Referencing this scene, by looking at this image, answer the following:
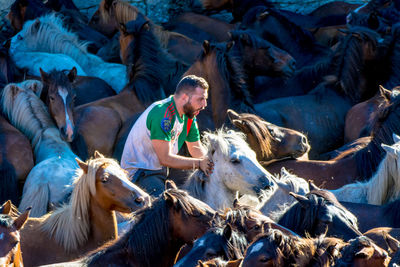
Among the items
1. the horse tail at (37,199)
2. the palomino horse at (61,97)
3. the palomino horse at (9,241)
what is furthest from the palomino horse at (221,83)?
the palomino horse at (9,241)

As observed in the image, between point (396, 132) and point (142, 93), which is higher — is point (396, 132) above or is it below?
above

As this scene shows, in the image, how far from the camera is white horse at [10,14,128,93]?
8055mm

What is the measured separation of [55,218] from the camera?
14.5 feet

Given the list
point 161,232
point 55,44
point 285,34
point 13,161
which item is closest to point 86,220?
point 161,232

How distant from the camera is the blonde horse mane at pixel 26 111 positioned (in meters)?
6.21

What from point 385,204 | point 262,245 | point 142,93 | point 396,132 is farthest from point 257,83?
point 262,245

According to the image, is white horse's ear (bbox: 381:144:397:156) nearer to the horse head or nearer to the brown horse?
the brown horse

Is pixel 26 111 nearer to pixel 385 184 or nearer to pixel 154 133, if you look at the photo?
pixel 154 133

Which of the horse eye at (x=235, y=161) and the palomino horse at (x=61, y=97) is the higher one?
the horse eye at (x=235, y=161)

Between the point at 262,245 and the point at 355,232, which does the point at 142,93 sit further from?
the point at 262,245

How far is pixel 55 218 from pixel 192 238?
1.23 meters

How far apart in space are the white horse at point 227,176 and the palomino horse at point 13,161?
165cm

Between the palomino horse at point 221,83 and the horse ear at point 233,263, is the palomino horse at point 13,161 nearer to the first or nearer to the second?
the palomino horse at point 221,83

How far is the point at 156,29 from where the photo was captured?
791 cm
